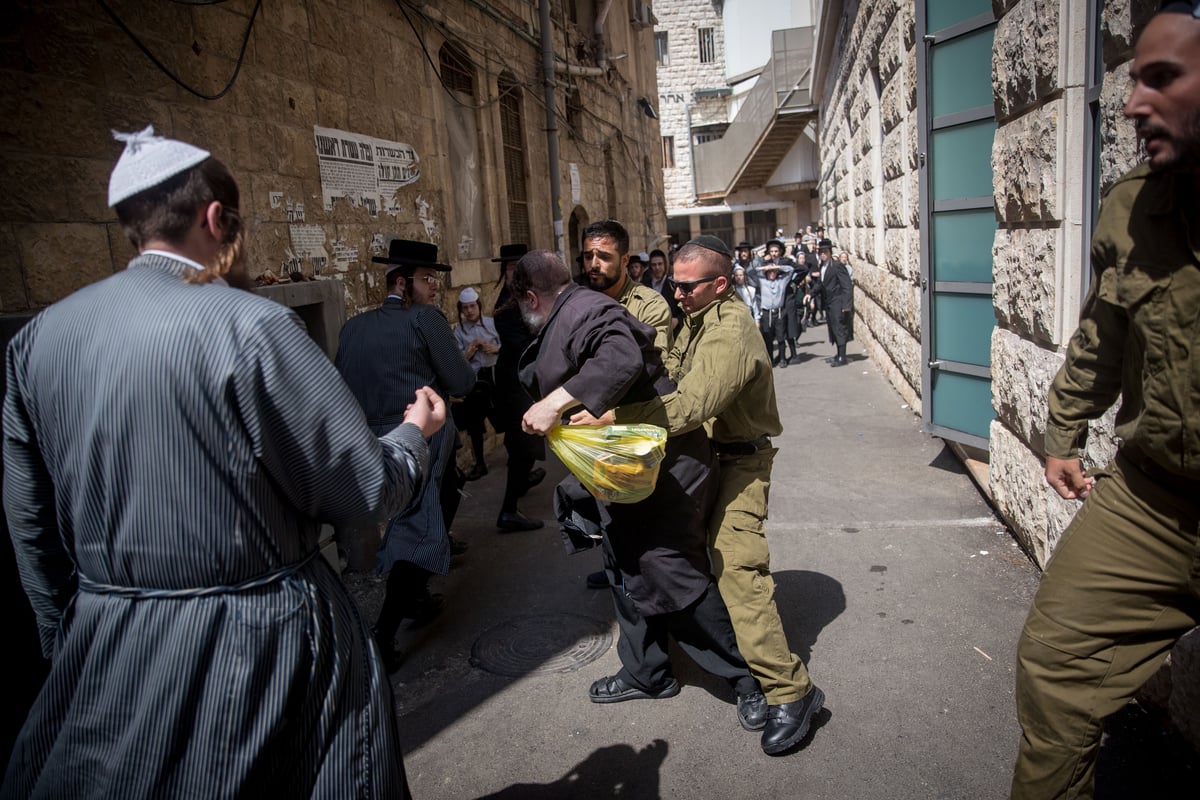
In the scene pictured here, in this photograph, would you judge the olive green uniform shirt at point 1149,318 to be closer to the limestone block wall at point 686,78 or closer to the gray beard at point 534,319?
the gray beard at point 534,319

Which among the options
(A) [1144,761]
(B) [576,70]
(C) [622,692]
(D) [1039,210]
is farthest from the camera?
(B) [576,70]

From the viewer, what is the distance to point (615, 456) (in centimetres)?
Result: 279

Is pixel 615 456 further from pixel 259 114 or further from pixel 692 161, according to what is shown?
pixel 692 161

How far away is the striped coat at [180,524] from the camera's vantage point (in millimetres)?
1535

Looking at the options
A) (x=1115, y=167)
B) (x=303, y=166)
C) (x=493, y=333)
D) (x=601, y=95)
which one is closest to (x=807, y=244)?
(x=601, y=95)

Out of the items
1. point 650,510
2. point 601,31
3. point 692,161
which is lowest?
point 650,510

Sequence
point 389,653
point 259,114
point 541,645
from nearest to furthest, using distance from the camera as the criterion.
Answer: point 389,653 → point 541,645 → point 259,114

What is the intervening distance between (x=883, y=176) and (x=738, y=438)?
22.1ft

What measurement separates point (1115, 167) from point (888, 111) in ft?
18.1

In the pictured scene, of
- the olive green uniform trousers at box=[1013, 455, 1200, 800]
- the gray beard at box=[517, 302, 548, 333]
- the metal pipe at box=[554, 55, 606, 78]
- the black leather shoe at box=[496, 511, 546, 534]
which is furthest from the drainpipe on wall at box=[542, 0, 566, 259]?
the olive green uniform trousers at box=[1013, 455, 1200, 800]

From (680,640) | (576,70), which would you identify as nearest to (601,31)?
(576,70)

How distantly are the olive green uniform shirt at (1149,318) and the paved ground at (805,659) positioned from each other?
1435 mm

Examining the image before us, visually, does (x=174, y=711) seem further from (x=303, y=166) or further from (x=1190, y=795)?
(x=303, y=166)

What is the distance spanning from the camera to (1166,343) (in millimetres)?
1818
